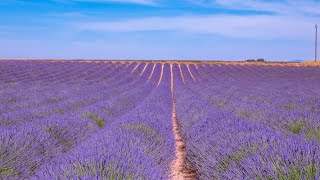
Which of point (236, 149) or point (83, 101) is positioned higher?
point (236, 149)

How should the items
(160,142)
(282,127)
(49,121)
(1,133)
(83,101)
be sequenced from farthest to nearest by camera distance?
1. (83,101)
2. (282,127)
3. (49,121)
4. (160,142)
5. (1,133)

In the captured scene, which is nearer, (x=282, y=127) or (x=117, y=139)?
(x=117, y=139)

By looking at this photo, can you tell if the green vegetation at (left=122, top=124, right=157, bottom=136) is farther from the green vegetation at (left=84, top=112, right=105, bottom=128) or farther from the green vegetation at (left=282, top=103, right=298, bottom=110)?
the green vegetation at (left=282, top=103, right=298, bottom=110)

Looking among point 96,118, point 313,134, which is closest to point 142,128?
point 313,134

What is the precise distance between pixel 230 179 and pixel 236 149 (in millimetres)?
908

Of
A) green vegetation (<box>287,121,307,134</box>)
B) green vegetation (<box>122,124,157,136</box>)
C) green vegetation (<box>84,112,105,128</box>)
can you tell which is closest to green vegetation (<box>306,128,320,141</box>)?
green vegetation (<box>287,121,307,134</box>)

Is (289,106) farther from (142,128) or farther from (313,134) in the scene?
(142,128)

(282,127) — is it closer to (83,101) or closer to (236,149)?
(236,149)

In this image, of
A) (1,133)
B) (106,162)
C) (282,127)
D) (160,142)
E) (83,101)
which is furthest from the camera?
(83,101)

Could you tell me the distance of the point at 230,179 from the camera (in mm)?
3479

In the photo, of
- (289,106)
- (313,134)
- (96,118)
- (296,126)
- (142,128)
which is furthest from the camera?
(289,106)

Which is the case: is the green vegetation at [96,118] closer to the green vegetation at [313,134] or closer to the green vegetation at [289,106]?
the green vegetation at [313,134]

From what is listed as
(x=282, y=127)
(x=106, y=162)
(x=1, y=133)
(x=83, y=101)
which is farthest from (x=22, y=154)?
(x=83, y=101)

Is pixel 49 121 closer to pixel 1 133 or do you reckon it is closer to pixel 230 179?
pixel 1 133
